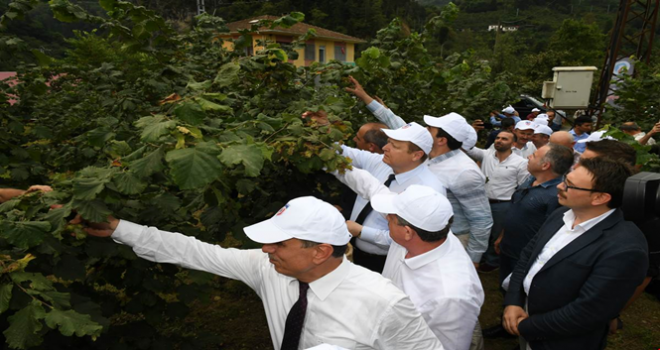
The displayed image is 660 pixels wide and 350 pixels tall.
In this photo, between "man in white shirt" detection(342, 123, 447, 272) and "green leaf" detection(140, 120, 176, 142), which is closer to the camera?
"green leaf" detection(140, 120, 176, 142)

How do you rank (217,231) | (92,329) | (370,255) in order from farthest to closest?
(370,255), (217,231), (92,329)

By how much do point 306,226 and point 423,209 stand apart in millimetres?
649

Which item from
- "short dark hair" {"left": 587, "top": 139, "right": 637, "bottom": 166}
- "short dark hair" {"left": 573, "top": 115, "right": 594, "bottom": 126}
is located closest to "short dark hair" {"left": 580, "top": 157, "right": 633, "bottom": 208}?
"short dark hair" {"left": 587, "top": 139, "right": 637, "bottom": 166}

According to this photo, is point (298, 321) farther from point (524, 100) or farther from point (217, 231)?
point (524, 100)

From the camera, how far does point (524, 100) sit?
16938mm

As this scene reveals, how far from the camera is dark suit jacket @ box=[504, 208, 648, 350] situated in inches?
89.3

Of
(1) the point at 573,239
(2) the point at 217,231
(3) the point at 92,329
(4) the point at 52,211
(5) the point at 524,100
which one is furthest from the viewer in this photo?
(5) the point at 524,100

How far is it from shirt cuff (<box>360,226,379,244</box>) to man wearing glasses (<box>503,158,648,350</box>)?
0.94 m

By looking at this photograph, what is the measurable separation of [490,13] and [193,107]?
424 ft

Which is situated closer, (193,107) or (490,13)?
(193,107)

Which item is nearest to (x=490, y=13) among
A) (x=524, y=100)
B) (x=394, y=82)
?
(x=524, y=100)

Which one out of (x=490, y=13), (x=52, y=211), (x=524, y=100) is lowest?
(x=524, y=100)

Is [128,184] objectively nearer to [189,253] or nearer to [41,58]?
[189,253]

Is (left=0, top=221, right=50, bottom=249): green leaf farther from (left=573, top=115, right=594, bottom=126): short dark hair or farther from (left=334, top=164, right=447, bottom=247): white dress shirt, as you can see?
(left=573, top=115, right=594, bottom=126): short dark hair
